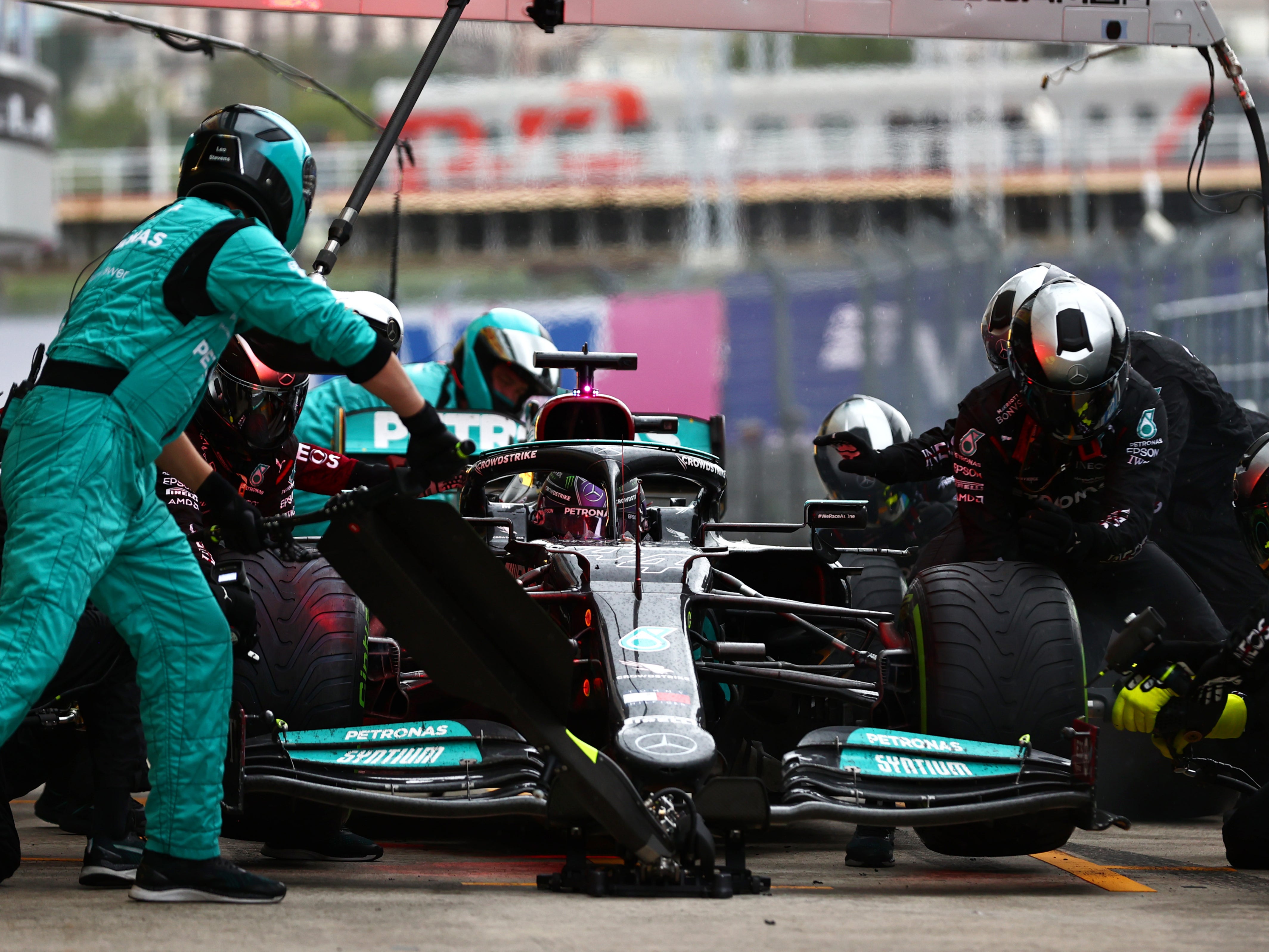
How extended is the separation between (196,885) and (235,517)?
92 cm

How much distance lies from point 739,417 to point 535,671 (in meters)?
9.60

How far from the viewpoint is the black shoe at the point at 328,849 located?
492 cm

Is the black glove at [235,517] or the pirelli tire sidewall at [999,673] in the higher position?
the black glove at [235,517]

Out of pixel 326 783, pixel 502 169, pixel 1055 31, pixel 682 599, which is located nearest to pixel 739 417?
pixel 502 169

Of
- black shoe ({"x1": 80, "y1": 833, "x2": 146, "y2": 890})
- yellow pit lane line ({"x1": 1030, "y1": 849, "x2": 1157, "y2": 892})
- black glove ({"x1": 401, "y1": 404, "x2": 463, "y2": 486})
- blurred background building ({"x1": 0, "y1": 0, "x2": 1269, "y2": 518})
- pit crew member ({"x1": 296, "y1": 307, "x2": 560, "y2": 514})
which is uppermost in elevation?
blurred background building ({"x1": 0, "y1": 0, "x2": 1269, "y2": 518})

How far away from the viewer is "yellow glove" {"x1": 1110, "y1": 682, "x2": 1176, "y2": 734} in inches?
201

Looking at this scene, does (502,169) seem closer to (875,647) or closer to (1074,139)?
(1074,139)

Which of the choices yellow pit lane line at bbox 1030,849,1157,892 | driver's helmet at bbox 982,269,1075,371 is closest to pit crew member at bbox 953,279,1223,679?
driver's helmet at bbox 982,269,1075,371

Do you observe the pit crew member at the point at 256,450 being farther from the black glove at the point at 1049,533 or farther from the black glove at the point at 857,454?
the black glove at the point at 1049,533

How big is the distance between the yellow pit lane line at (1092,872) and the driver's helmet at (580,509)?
173 cm

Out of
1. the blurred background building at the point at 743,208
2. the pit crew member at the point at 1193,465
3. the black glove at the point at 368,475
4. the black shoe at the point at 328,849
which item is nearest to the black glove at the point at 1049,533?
the pit crew member at the point at 1193,465

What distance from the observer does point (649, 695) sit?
4375 millimetres

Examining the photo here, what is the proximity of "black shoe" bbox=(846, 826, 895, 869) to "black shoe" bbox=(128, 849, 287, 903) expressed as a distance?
1.85 m

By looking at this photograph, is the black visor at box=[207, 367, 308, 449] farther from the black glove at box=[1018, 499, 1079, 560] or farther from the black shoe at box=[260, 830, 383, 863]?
the black glove at box=[1018, 499, 1079, 560]
